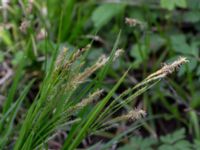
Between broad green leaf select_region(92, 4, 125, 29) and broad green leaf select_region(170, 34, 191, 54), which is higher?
broad green leaf select_region(92, 4, 125, 29)

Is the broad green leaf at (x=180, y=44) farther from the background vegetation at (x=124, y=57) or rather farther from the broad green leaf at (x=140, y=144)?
the broad green leaf at (x=140, y=144)

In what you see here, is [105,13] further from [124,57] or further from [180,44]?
[180,44]

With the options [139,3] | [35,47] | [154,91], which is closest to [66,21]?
[35,47]

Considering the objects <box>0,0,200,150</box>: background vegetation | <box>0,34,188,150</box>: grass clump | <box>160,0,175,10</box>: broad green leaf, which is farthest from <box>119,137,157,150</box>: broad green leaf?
<box>160,0,175,10</box>: broad green leaf

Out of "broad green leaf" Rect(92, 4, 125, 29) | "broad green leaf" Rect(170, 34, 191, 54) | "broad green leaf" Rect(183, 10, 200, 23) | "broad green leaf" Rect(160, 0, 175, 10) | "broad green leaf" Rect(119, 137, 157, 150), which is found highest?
"broad green leaf" Rect(160, 0, 175, 10)

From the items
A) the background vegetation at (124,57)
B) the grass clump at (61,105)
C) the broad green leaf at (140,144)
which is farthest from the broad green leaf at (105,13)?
the grass clump at (61,105)

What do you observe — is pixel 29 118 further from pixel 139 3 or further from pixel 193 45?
pixel 139 3

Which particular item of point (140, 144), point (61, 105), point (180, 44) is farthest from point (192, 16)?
point (61, 105)

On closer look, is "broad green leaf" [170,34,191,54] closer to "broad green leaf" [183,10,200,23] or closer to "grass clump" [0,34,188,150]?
"broad green leaf" [183,10,200,23]
